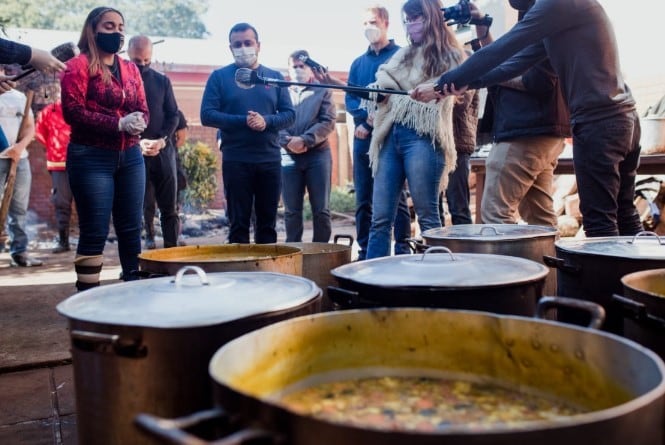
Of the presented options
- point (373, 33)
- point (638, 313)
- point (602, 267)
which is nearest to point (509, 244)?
point (602, 267)

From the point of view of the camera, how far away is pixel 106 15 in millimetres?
3410

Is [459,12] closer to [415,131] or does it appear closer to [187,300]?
[415,131]

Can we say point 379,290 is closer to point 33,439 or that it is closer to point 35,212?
point 33,439

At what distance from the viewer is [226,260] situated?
2137mm

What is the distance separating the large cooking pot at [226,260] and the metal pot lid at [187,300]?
0.29 metres

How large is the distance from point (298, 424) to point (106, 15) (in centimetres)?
311

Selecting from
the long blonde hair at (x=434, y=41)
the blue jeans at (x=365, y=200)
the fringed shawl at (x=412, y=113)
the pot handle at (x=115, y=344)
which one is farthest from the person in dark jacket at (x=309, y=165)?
the pot handle at (x=115, y=344)

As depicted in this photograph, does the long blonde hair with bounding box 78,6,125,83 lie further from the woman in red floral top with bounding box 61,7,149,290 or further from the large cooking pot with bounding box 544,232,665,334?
the large cooking pot with bounding box 544,232,665,334

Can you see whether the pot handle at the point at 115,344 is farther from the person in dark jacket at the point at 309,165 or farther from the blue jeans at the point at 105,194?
the person in dark jacket at the point at 309,165

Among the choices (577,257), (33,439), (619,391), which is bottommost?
(33,439)

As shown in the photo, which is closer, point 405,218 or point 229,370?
point 229,370

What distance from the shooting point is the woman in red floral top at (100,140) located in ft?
10.8

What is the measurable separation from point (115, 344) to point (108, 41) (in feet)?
8.17

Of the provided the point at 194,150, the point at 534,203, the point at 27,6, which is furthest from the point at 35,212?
the point at 27,6
